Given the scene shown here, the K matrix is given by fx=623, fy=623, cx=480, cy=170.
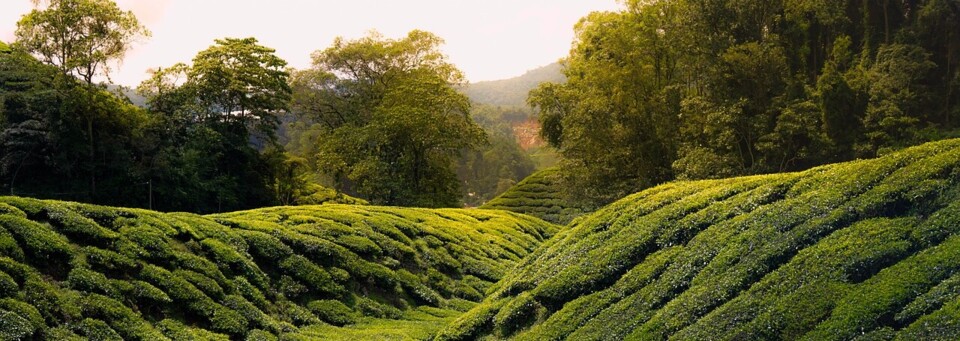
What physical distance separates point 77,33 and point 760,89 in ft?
150

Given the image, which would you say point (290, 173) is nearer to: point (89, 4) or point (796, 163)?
point (89, 4)

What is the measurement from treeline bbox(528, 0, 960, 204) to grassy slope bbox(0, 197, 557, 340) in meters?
18.5

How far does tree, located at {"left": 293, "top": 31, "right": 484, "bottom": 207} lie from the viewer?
54781 mm

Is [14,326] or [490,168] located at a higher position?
[14,326]

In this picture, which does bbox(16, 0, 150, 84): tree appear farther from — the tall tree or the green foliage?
the green foliage

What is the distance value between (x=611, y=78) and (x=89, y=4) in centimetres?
3701

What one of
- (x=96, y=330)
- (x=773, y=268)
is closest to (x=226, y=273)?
(x=96, y=330)

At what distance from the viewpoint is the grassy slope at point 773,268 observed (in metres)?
12.0

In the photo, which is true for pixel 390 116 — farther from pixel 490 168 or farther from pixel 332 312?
pixel 490 168

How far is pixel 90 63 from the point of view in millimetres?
43125

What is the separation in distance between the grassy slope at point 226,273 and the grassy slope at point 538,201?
1471 inches

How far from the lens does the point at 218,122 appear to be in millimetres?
54781

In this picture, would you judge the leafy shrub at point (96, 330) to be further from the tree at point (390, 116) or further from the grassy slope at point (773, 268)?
the tree at point (390, 116)

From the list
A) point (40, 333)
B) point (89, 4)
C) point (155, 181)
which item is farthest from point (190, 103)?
point (40, 333)
